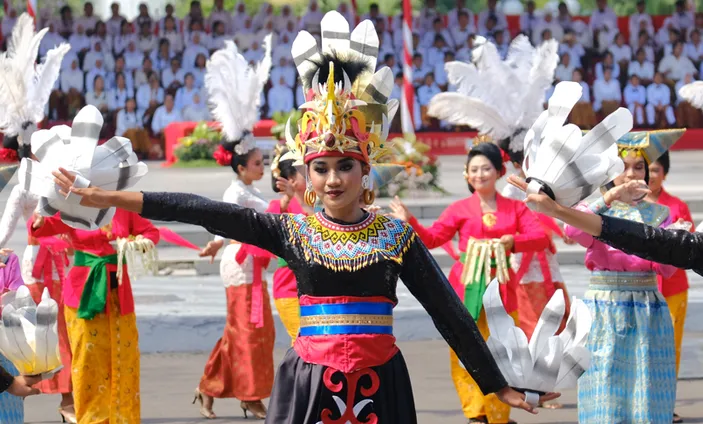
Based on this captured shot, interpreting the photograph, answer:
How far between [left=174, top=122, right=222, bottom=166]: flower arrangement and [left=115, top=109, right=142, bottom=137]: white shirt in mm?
1630

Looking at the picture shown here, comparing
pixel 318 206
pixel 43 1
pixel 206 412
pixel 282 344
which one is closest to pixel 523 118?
pixel 318 206

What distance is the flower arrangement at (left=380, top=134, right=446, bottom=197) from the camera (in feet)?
A: 52.7

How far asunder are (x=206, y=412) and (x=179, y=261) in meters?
5.21

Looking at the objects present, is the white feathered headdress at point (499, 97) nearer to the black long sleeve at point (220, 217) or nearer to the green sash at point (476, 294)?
the green sash at point (476, 294)

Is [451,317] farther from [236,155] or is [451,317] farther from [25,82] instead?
[236,155]

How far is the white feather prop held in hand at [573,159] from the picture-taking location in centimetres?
457

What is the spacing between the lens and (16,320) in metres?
5.29

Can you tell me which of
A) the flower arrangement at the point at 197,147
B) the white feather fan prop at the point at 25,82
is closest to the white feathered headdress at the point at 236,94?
the white feather fan prop at the point at 25,82

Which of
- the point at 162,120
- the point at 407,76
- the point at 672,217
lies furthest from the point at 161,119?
the point at 672,217

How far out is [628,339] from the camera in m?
7.00

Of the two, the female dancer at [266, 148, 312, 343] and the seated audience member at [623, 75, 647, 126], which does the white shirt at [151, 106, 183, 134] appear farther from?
the female dancer at [266, 148, 312, 343]

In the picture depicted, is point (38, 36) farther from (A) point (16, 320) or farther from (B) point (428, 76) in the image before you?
(B) point (428, 76)

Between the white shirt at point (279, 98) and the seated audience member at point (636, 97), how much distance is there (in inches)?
212

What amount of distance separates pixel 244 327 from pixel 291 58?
15395 millimetres
